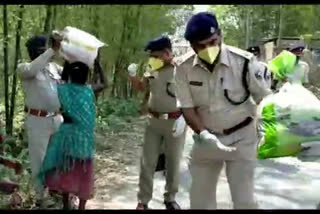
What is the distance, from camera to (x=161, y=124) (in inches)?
133

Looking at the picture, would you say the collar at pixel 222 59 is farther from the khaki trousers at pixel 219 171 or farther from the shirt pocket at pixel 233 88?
the khaki trousers at pixel 219 171

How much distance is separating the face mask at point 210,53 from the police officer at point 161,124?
1.78 ft

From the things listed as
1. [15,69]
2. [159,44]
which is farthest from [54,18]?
[15,69]

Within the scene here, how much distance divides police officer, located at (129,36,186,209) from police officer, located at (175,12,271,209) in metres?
0.37

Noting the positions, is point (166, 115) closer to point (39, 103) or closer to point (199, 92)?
point (199, 92)

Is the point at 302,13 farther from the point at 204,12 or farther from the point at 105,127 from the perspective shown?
the point at 105,127

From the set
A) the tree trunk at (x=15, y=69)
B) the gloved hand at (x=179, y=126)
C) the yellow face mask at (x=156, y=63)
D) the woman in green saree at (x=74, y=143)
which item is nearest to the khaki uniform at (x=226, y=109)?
the gloved hand at (x=179, y=126)

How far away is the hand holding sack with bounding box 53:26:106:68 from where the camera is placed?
3.04 m

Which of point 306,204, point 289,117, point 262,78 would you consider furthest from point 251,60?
point 289,117

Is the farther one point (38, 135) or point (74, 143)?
point (38, 135)

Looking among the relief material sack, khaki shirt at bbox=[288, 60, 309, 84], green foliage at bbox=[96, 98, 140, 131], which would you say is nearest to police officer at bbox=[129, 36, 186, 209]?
green foliage at bbox=[96, 98, 140, 131]

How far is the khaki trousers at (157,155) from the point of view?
3.39 m

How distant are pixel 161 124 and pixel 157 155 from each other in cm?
21

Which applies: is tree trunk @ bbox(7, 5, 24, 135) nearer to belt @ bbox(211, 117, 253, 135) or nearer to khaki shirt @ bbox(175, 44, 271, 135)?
khaki shirt @ bbox(175, 44, 271, 135)
